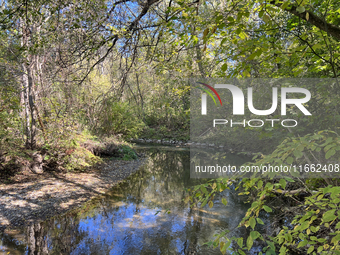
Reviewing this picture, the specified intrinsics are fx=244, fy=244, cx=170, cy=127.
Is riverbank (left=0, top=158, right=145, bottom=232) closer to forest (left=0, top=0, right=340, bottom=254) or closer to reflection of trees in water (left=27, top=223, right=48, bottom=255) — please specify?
reflection of trees in water (left=27, top=223, right=48, bottom=255)

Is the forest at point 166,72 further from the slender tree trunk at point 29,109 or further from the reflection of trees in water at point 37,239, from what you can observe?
the reflection of trees in water at point 37,239

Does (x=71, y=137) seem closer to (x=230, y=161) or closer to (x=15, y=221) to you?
(x=15, y=221)

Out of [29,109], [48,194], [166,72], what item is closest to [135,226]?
[48,194]

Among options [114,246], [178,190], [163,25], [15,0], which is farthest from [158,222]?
[15,0]

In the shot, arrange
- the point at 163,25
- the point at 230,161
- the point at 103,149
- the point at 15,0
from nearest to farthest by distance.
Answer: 1. the point at 163,25
2. the point at 15,0
3. the point at 230,161
4. the point at 103,149

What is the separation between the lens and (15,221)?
18.3ft

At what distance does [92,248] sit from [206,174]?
7.63 meters

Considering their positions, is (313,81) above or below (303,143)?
above

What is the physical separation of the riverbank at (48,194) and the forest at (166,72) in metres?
0.68

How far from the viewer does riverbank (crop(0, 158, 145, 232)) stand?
5859mm

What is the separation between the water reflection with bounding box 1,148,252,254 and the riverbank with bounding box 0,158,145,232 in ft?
1.36

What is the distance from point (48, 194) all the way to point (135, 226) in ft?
9.67

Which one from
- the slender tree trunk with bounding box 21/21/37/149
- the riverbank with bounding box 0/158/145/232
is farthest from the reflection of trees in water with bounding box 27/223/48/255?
the slender tree trunk with bounding box 21/21/37/149

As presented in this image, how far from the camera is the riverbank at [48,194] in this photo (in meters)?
5.86
